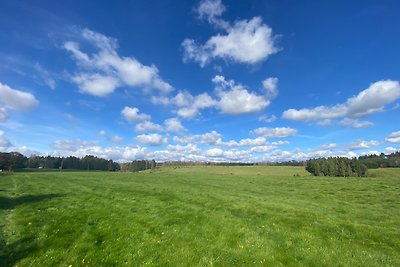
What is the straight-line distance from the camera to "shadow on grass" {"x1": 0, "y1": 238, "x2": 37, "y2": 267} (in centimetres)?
1527

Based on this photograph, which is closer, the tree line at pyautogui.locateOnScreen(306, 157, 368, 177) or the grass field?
the grass field

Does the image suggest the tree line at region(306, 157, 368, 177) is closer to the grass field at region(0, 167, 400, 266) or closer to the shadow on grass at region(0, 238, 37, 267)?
the grass field at region(0, 167, 400, 266)

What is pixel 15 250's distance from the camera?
54.4 feet

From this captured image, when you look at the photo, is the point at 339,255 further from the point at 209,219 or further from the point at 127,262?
the point at 127,262

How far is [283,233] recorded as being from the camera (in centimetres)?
1955

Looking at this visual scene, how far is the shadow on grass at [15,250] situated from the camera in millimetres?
15270

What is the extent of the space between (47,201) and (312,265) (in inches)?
1076

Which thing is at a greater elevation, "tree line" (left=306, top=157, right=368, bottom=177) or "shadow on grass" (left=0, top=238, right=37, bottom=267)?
"tree line" (left=306, top=157, right=368, bottom=177)

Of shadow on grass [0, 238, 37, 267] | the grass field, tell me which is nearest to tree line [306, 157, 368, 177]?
the grass field

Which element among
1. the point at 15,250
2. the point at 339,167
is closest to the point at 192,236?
the point at 15,250

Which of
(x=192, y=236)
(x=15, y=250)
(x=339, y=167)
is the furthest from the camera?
(x=339, y=167)

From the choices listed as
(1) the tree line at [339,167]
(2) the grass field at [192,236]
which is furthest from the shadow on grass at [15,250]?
(1) the tree line at [339,167]

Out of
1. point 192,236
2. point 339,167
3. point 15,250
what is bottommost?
point 15,250

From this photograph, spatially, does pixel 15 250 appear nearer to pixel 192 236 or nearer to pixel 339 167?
pixel 192 236
